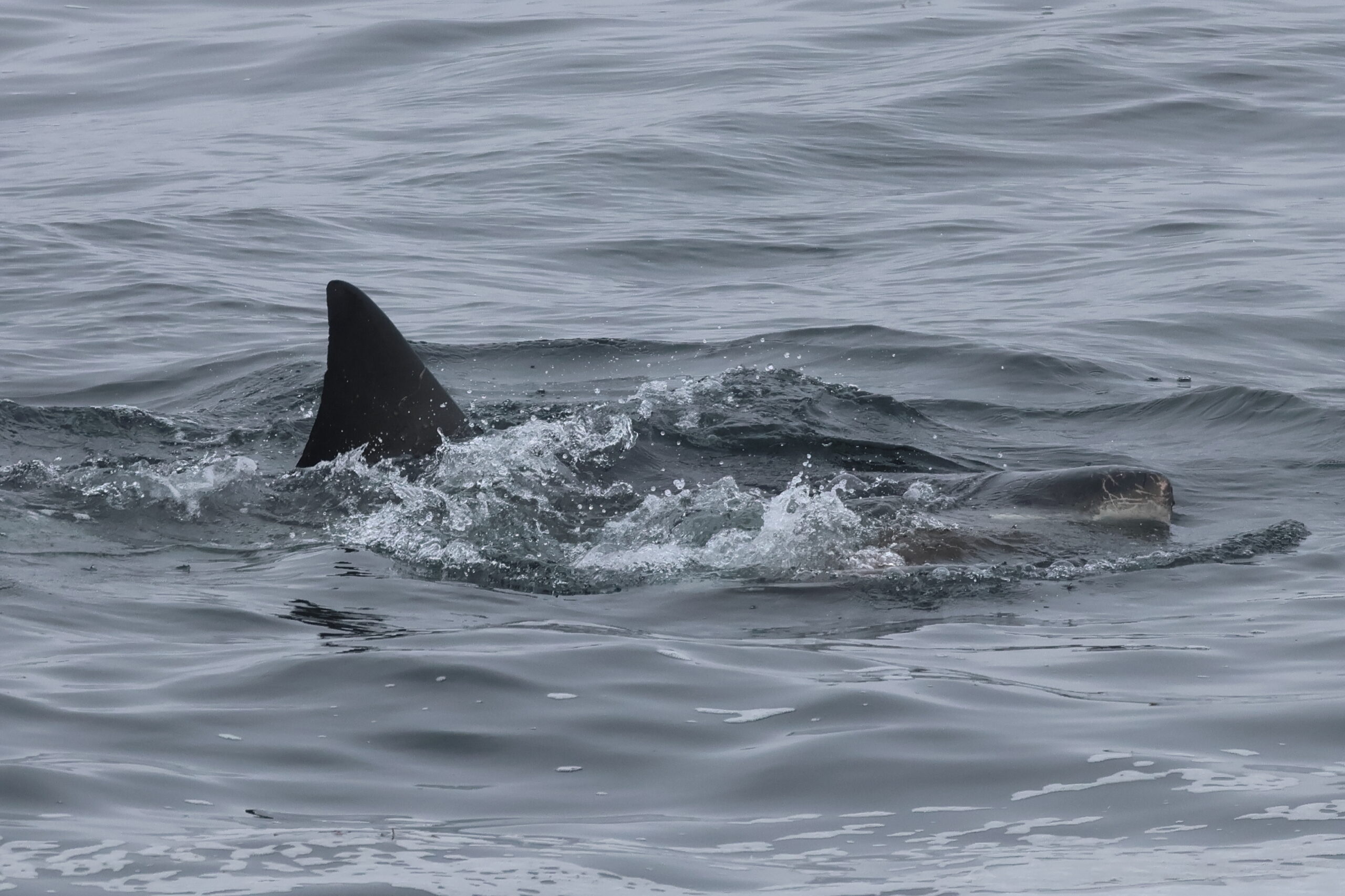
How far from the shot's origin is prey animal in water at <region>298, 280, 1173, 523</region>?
26.0 feet

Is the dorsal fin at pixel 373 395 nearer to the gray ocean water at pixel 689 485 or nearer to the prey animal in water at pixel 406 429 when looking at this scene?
the prey animal in water at pixel 406 429

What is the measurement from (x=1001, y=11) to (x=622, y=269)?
12.3 m

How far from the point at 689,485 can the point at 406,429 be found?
1.48 m

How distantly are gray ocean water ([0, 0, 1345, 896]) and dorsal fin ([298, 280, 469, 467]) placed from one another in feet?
0.53

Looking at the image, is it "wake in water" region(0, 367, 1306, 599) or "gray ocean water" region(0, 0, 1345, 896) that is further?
"wake in water" region(0, 367, 1306, 599)

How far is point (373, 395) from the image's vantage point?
8.12 metres

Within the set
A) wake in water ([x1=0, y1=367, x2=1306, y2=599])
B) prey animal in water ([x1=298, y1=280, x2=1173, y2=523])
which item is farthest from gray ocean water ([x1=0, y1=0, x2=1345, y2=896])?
prey animal in water ([x1=298, y1=280, x2=1173, y2=523])

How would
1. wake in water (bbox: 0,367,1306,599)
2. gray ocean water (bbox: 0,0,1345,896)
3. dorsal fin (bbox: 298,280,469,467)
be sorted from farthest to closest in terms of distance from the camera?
dorsal fin (bbox: 298,280,469,467)
wake in water (bbox: 0,367,1306,599)
gray ocean water (bbox: 0,0,1345,896)

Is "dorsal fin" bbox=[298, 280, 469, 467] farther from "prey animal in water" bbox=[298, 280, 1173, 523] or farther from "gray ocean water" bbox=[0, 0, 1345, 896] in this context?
"gray ocean water" bbox=[0, 0, 1345, 896]

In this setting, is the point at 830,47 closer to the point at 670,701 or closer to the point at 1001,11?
the point at 1001,11

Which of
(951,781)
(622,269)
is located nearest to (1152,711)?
(951,781)

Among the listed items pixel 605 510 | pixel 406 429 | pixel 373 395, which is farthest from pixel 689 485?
pixel 373 395

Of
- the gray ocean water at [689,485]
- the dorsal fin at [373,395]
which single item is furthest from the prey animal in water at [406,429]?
the gray ocean water at [689,485]

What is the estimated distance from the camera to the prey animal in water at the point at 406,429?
26.0ft
